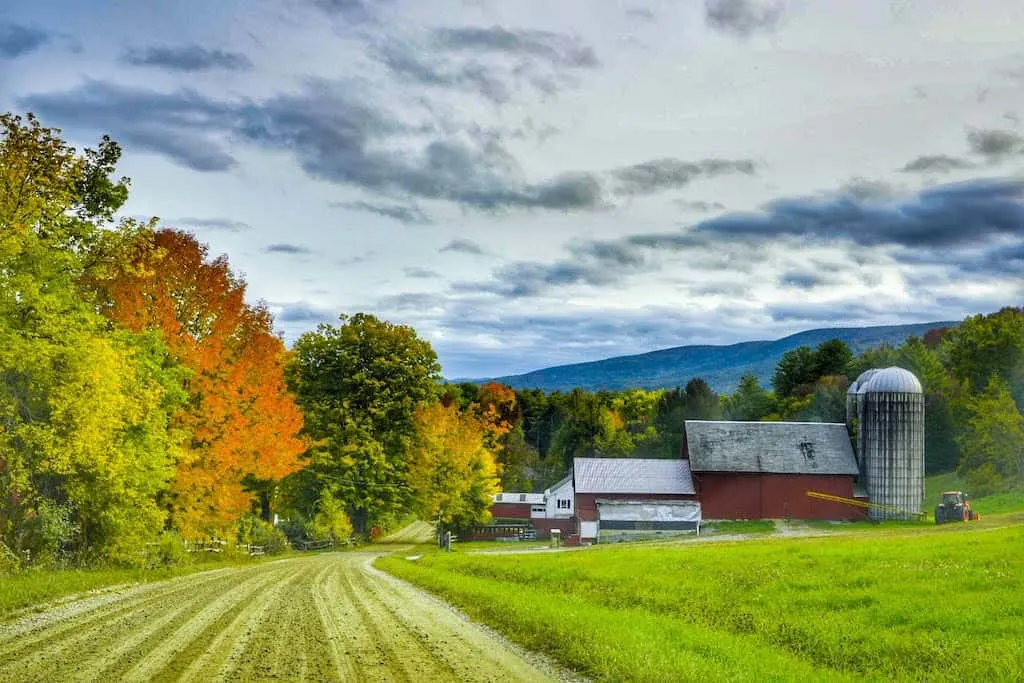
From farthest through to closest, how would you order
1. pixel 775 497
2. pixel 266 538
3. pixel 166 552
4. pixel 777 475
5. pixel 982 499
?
pixel 777 475 → pixel 775 497 → pixel 982 499 → pixel 266 538 → pixel 166 552

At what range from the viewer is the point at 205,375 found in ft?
111

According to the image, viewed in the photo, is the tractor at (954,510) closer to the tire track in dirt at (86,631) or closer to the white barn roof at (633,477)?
the white barn roof at (633,477)

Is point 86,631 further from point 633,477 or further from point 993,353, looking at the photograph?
point 993,353

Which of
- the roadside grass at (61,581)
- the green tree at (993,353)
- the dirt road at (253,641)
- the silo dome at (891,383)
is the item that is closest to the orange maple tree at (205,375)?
the roadside grass at (61,581)

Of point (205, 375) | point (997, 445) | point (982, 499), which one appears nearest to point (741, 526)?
point (982, 499)

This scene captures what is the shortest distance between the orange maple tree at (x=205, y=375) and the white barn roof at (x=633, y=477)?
40108 mm

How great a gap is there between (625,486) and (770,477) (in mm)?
11029

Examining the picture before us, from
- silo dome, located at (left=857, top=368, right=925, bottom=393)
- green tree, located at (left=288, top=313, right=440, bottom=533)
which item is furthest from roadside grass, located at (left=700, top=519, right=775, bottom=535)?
green tree, located at (left=288, top=313, right=440, bottom=533)

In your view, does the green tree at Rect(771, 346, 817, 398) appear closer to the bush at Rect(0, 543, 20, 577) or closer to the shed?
the shed

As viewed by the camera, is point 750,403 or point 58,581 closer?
point 58,581

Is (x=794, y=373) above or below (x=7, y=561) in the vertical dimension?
above

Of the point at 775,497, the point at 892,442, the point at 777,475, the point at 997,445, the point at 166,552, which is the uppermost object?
the point at 892,442

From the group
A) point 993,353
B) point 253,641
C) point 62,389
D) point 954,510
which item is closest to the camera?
point 253,641

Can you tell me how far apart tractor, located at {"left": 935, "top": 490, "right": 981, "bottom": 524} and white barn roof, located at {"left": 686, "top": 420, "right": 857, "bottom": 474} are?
1236 cm
